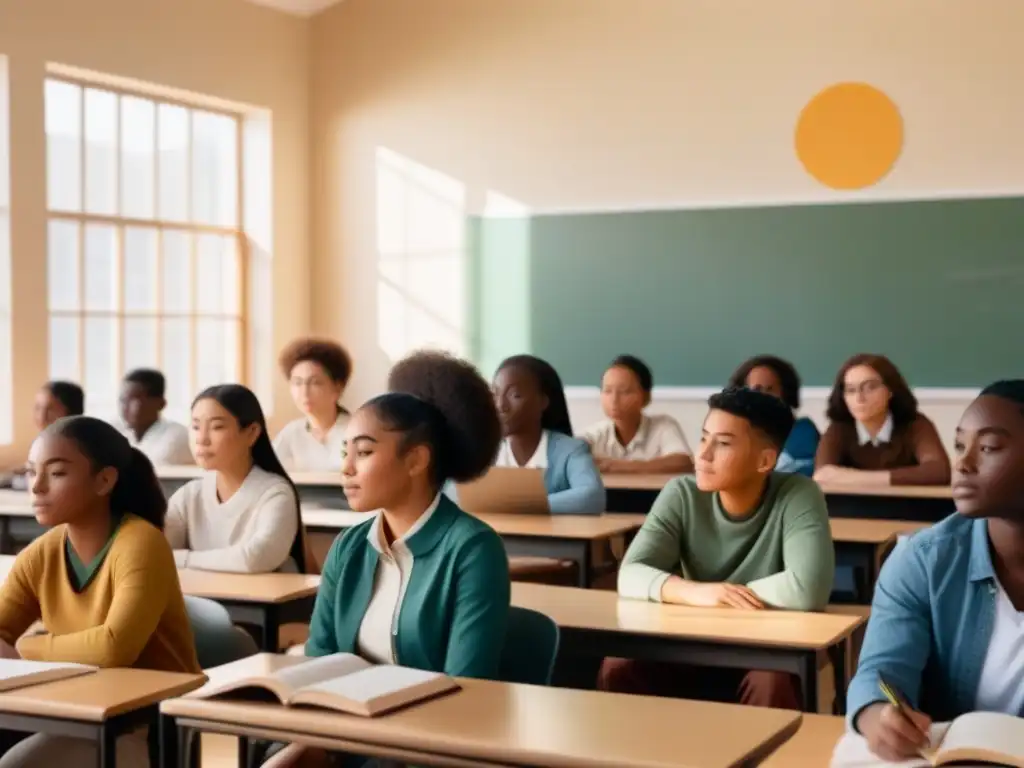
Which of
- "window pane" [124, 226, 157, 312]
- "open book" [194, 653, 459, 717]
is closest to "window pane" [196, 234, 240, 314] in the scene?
"window pane" [124, 226, 157, 312]

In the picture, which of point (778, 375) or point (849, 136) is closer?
point (778, 375)

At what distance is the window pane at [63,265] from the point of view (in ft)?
24.6

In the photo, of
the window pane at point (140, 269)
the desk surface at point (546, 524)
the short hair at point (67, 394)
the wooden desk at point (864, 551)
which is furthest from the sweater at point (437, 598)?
the window pane at point (140, 269)

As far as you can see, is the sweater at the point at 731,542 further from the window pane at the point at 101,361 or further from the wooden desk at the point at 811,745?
the window pane at the point at 101,361

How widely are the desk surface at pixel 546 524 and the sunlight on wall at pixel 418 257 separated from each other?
13.0ft

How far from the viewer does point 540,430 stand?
5.35m

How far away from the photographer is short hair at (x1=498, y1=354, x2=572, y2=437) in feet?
17.5

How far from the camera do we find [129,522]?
2898 millimetres

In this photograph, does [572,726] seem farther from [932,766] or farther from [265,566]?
[265,566]

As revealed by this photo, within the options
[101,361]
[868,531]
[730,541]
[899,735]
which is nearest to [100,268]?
[101,361]

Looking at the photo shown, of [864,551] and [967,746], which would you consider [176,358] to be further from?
[967,746]

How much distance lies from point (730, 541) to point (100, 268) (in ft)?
17.2

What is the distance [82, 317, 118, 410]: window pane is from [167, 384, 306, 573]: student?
3.85m

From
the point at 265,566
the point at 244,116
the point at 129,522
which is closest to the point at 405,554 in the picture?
the point at 129,522
